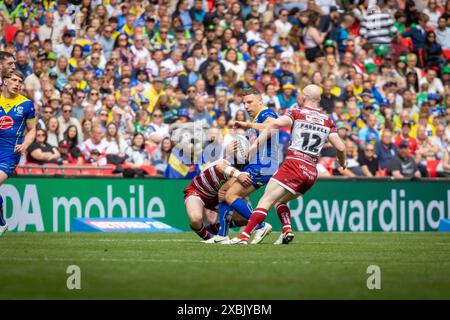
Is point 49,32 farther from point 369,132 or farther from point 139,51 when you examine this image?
point 369,132

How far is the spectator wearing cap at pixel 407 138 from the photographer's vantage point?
85.6 ft

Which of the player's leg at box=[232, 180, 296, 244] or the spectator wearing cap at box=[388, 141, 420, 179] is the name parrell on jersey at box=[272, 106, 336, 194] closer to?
the player's leg at box=[232, 180, 296, 244]

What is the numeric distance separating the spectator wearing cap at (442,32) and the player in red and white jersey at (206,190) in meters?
16.2

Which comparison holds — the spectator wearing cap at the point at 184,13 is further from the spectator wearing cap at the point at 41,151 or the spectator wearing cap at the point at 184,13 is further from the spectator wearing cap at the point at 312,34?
the spectator wearing cap at the point at 41,151

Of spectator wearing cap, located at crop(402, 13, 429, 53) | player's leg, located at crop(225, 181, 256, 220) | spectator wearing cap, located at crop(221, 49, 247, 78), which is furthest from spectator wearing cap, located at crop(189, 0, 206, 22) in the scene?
player's leg, located at crop(225, 181, 256, 220)

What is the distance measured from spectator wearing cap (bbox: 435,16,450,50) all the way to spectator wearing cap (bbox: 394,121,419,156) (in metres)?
4.66

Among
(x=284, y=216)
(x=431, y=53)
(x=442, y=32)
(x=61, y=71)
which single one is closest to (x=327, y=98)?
(x=431, y=53)

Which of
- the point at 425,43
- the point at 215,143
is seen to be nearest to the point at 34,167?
the point at 215,143

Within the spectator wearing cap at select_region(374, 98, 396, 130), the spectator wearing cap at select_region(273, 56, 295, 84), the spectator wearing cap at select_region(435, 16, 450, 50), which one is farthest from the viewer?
the spectator wearing cap at select_region(435, 16, 450, 50)

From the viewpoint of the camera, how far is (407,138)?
26.4 metres

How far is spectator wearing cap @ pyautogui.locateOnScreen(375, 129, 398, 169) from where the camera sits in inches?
971

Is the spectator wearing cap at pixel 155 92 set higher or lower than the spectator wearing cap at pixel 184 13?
lower

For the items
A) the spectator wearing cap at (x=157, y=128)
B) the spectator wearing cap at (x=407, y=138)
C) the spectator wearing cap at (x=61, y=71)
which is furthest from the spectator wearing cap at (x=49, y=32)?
the spectator wearing cap at (x=407, y=138)
